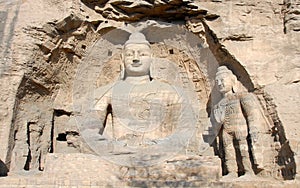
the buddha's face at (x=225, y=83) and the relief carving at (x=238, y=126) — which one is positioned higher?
the buddha's face at (x=225, y=83)

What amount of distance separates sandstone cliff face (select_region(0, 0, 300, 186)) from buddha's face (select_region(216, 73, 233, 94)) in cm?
20

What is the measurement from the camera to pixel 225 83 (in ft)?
18.2

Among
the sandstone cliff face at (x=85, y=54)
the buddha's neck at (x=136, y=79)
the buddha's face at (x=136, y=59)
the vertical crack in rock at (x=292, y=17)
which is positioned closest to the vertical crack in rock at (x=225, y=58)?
the sandstone cliff face at (x=85, y=54)

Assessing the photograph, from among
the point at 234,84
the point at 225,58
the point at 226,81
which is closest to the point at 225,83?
the point at 226,81

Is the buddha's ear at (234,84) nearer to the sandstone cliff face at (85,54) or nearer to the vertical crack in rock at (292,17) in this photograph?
the sandstone cliff face at (85,54)

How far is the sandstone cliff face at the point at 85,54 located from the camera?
5227 mm

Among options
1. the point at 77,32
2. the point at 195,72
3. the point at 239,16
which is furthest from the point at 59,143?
the point at 239,16

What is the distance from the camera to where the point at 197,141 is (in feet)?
18.8

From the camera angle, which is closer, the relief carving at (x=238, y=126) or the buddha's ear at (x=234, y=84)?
the relief carving at (x=238, y=126)

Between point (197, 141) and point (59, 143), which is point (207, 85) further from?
point (59, 143)

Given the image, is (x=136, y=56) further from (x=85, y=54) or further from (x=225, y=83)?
(x=225, y=83)

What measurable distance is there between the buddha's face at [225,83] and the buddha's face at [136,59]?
106 cm

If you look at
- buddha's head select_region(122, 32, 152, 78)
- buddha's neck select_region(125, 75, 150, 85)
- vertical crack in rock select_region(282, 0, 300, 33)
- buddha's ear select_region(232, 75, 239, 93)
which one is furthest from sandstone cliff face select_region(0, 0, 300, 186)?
buddha's neck select_region(125, 75, 150, 85)

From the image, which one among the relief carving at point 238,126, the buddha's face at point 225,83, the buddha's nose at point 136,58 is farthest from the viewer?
the buddha's nose at point 136,58
